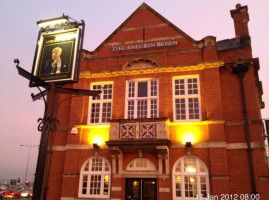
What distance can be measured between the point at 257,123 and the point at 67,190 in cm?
1079

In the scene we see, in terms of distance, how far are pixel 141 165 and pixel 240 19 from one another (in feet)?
36.0

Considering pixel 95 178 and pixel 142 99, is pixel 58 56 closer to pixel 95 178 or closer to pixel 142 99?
pixel 142 99

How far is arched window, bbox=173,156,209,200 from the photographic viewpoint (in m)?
12.1

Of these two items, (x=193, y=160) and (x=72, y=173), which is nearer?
(x=193, y=160)

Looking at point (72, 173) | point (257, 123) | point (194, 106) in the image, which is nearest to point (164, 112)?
point (194, 106)

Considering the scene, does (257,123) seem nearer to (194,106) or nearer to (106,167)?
(194,106)

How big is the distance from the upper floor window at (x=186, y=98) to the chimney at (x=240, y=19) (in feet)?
14.1

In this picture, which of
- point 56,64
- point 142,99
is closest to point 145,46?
point 142,99

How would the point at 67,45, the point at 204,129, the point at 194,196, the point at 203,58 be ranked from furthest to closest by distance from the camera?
1. the point at 203,58
2. the point at 204,129
3. the point at 194,196
4. the point at 67,45

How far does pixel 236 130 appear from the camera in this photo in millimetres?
12812

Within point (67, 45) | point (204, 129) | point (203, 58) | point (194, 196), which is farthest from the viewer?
point (203, 58)

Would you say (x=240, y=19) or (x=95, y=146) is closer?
(x=95, y=146)

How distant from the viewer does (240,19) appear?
50.8ft

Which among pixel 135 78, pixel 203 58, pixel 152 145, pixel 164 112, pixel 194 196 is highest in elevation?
pixel 203 58
